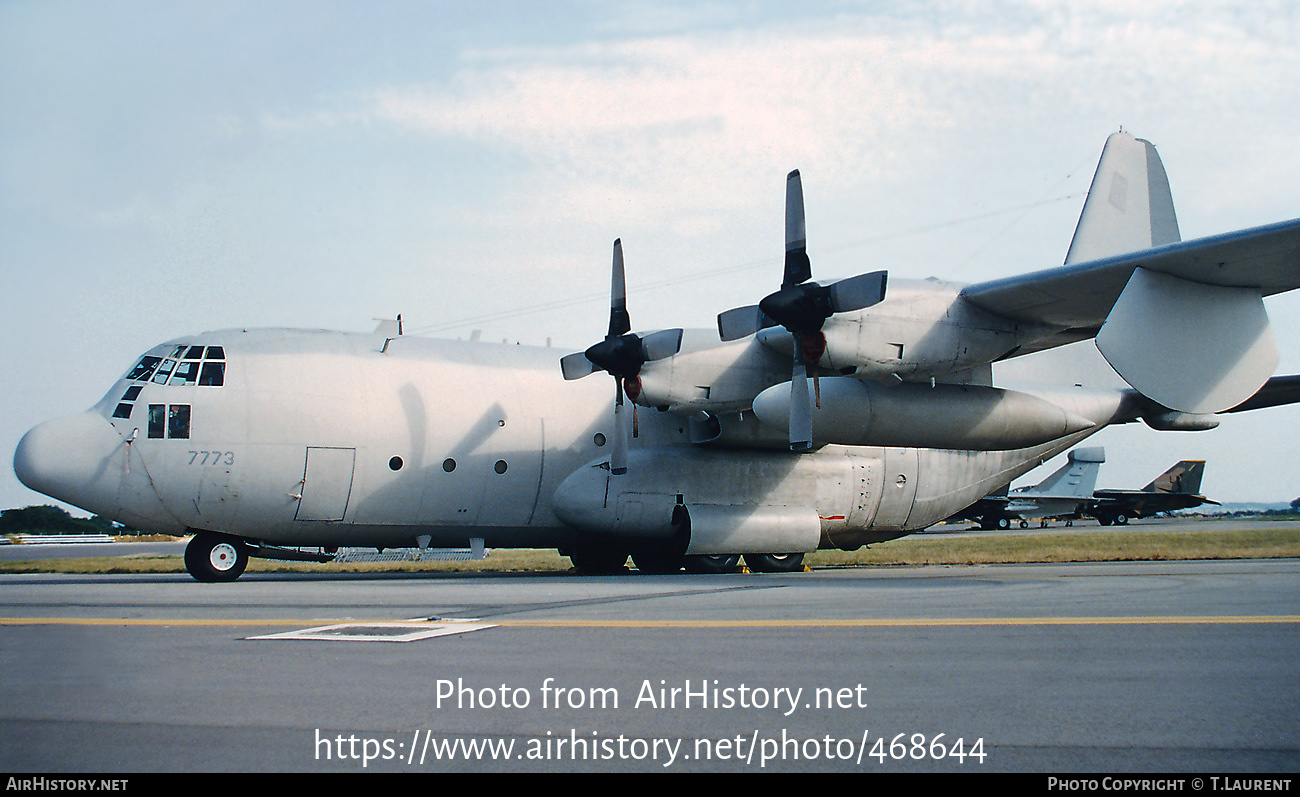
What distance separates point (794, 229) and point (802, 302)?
62.1 inches

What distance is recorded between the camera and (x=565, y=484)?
17656 mm

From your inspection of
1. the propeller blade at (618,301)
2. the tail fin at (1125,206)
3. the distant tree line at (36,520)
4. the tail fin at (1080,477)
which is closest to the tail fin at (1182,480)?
the tail fin at (1080,477)

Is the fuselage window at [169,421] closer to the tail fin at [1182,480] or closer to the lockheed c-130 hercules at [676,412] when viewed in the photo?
the lockheed c-130 hercules at [676,412]

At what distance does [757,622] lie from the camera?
26.9 feet

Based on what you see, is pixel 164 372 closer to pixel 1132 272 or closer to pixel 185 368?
pixel 185 368

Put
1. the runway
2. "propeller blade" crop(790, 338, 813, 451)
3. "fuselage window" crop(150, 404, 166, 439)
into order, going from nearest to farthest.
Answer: the runway
"propeller blade" crop(790, 338, 813, 451)
"fuselage window" crop(150, 404, 166, 439)

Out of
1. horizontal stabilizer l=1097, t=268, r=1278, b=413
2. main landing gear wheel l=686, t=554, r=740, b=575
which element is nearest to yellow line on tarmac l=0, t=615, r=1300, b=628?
horizontal stabilizer l=1097, t=268, r=1278, b=413

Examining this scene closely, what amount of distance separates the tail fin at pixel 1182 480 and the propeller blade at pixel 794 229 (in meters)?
57.7

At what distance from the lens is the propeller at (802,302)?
1471 centimetres

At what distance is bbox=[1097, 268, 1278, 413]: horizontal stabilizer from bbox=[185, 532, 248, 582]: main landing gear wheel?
14202 millimetres

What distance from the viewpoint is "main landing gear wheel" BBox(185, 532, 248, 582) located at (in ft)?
51.1

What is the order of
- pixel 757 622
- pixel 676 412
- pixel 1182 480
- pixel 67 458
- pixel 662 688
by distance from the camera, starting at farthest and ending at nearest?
pixel 1182 480
pixel 676 412
pixel 67 458
pixel 757 622
pixel 662 688

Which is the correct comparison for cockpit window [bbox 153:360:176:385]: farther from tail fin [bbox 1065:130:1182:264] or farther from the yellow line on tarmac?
tail fin [bbox 1065:130:1182:264]

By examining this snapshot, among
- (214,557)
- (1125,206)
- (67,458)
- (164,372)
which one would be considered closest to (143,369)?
(164,372)
